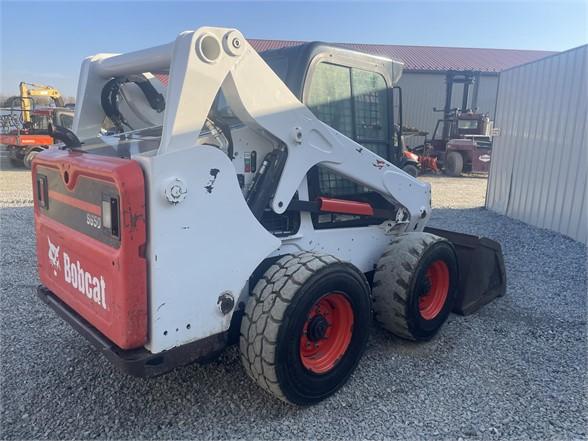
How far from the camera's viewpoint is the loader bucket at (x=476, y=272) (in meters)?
4.34

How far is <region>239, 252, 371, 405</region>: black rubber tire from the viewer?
8.45 feet

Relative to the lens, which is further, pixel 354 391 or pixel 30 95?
pixel 30 95

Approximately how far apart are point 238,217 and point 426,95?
25580 millimetres

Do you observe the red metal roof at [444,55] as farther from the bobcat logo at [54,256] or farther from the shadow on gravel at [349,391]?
the bobcat logo at [54,256]

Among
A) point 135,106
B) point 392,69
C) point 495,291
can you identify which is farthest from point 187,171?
point 495,291

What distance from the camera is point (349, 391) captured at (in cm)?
304

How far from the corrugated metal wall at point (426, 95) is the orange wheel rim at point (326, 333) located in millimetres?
24114

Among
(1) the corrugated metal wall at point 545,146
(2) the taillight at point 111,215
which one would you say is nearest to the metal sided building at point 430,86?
(1) the corrugated metal wall at point 545,146

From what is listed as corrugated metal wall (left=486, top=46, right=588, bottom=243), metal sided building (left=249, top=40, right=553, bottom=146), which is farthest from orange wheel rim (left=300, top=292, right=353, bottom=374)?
metal sided building (left=249, top=40, right=553, bottom=146)

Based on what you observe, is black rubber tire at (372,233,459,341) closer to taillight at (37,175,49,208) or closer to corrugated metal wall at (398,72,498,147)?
taillight at (37,175,49,208)

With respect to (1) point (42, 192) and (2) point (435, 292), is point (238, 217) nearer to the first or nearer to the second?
(1) point (42, 192)

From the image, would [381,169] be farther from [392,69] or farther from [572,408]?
[572,408]

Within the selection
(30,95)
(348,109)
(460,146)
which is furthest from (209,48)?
(30,95)

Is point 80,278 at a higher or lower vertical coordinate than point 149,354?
higher
